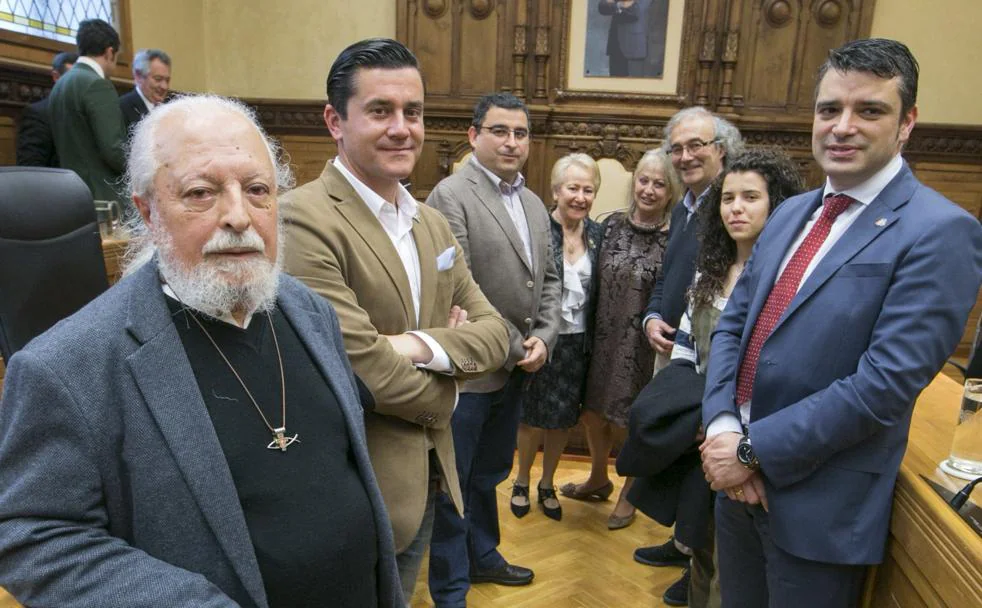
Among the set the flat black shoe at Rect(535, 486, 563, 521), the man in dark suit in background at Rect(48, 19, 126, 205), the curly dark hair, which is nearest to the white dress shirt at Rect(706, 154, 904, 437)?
the curly dark hair

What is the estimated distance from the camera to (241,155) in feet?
3.41

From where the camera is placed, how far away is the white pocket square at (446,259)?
5.34 feet

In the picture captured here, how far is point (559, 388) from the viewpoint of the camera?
2.89 metres

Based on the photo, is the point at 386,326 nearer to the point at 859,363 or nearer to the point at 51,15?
the point at 859,363

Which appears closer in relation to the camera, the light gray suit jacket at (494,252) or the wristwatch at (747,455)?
the wristwatch at (747,455)

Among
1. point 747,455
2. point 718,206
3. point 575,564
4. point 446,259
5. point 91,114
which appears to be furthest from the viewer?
point 91,114

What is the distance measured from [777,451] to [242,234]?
1.10m

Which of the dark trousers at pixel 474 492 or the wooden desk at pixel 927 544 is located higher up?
the wooden desk at pixel 927 544

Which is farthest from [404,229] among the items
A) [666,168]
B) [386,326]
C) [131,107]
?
[131,107]

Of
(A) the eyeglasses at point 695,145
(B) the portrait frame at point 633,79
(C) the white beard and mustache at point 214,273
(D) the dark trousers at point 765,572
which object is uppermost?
(B) the portrait frame at point 633,79

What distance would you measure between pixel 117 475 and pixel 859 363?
1.30 m

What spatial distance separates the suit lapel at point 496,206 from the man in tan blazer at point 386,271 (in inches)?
28.4

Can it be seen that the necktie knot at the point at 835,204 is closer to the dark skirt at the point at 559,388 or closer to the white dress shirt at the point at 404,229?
the white dress shirt at the point at 404,229

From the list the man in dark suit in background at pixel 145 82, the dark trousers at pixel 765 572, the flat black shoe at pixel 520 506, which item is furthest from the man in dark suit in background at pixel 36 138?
the dark trousers at pixel 765 572
